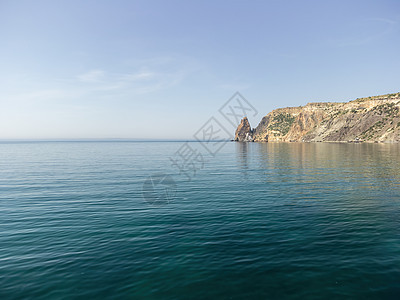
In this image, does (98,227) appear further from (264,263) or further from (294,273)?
(294,273)

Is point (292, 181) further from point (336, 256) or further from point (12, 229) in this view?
point (12, 229)

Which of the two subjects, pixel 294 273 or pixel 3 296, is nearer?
pixel 3 296

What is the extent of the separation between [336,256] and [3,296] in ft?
58.9

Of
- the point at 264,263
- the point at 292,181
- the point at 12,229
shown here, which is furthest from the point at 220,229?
the point at 292,181

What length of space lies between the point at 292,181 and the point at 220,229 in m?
25.4

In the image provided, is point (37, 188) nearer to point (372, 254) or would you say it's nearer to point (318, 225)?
point (318, 225)

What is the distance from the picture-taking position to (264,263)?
13.4 m

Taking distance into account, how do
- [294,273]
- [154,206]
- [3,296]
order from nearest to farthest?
[3,296], [294,273], [154,206]

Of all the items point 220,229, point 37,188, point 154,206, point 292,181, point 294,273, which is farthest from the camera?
point 292,181

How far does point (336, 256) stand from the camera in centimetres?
1403

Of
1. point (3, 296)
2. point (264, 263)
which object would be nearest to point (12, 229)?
point (3, 296)

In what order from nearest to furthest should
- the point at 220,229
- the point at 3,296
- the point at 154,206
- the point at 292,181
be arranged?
the point at 3,296 → the point at 220,229 → the point at 154,206 → the point at 292,181

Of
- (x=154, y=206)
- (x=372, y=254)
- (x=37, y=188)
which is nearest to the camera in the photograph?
(x=372, y=254)

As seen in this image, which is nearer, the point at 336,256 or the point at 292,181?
the point at 336,256
